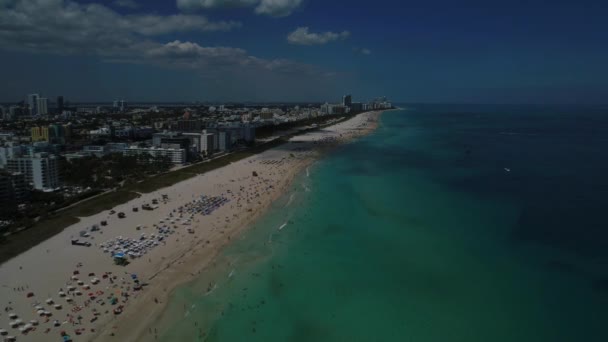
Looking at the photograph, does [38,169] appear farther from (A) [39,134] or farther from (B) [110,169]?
(A) [39,134]

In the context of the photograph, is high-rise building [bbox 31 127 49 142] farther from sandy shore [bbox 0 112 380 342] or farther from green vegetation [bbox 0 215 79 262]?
green vegetation [bbox 0 215 79 262]

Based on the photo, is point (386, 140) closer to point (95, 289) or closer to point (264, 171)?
point (264, 171)

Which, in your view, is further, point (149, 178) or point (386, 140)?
point (386, 140)

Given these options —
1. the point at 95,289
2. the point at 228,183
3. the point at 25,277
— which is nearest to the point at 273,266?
the point at 95,289

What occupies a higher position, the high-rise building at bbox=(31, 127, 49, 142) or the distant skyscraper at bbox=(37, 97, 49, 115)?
the distant skyscraper at bbox=(37, 97, 49, 115)

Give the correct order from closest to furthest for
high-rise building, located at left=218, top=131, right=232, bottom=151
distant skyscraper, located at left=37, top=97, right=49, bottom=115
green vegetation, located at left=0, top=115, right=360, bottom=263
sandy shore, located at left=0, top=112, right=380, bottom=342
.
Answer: sandy shore, located at left=0, top=112, right=380, bottom=342
green vegetation, located at left=0, top=115, right=360, bottom=263
high-rise building, located at left=218, top=131, right=232, bottom=151
distant skyscraper, located at left=37, top=97, right=49, bottom=115

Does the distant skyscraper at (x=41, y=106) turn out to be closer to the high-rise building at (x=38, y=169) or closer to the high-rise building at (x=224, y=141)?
the high-rise building at (x=224, y=141)

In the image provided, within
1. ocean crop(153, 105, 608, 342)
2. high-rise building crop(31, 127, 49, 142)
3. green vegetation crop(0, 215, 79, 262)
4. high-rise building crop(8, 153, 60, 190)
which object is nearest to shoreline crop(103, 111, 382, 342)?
ocean crop(153, 105, 608, 342)
